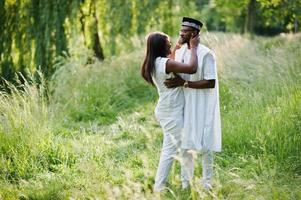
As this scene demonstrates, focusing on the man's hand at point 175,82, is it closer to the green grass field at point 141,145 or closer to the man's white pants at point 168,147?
the man's white pants at point 168,147

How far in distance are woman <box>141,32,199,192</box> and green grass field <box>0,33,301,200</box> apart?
30 centimetres

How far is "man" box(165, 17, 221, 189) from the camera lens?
4969mm

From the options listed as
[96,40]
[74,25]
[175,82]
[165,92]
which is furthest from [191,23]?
[96,40]

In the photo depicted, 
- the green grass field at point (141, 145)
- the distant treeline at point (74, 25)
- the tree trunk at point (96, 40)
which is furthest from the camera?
the tree trunk at point (96, 40)

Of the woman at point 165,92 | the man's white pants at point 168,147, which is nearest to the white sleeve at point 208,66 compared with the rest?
the woman at point 165,92

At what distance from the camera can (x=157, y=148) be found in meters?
6.77

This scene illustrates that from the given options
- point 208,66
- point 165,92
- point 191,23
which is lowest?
point 165,92

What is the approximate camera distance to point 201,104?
5016mm

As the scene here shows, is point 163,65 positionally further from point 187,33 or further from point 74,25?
point 74,25

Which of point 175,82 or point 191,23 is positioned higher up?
point 191,23

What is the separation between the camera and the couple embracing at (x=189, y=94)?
4.97 m

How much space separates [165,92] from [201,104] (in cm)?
36

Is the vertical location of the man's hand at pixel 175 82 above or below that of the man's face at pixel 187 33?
below

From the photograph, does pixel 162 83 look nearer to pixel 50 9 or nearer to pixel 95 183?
pixel 95 183
